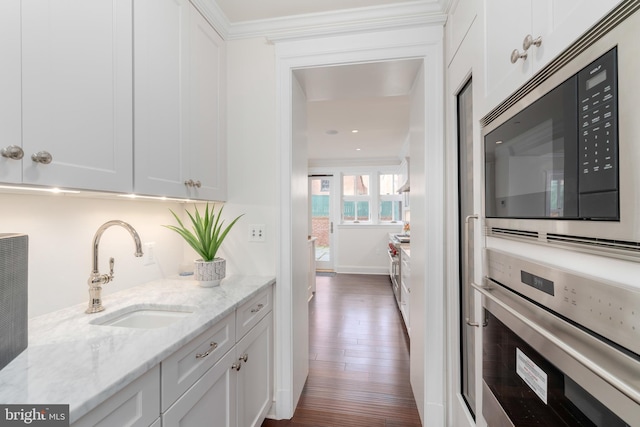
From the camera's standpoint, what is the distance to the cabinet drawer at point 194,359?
88 cm

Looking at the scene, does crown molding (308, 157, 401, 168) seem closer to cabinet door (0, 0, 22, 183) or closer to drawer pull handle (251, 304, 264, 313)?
drawer pull handle (251, 304, 264, 313)

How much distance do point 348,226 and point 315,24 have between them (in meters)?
5.00

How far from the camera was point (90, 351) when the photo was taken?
2.71ft

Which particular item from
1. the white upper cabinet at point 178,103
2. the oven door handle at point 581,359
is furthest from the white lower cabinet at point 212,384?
the oven door handle at point 581,359

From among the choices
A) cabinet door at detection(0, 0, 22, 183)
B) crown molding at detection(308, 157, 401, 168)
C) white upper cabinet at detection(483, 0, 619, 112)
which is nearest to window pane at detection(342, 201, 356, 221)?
crown molding at detection(308, 157, 401, 168)

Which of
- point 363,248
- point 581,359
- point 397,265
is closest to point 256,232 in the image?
point 581,359

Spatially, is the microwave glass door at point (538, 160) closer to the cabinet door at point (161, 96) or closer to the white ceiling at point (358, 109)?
the white ceiling at point (358, 109)

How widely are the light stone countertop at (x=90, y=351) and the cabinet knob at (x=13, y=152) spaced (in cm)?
54

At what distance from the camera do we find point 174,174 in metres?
1.38

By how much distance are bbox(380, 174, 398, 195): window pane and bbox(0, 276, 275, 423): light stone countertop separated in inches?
218

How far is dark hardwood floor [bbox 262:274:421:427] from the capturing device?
184 cm

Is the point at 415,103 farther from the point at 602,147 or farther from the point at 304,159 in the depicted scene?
the point at 602,147

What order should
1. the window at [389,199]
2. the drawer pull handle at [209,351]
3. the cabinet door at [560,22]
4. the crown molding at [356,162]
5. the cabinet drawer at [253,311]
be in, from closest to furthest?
the cabinet door at [560,22] → the drawer pull handle at [209,351] → the cabinet drawer at [253,311] → the crown molding at [356,162] → the window at [389,199]

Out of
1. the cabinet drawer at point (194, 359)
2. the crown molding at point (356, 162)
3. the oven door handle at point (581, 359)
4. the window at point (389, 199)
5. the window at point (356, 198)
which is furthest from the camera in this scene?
the window at point (356, 198)
